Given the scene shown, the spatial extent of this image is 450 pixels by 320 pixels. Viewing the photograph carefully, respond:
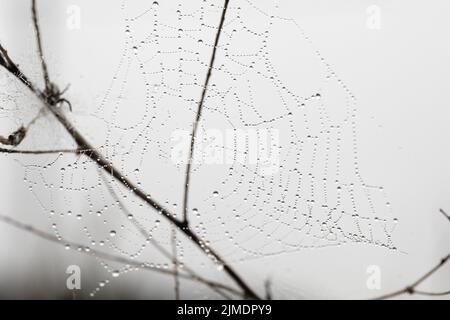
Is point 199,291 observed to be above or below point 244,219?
below
